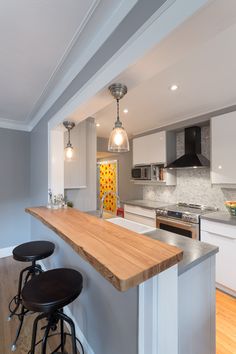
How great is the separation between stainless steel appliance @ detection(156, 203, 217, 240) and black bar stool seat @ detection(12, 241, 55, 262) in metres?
1.91

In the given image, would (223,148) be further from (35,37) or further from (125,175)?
(125,175)

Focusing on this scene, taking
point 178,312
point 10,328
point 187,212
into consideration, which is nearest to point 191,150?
point 187,212

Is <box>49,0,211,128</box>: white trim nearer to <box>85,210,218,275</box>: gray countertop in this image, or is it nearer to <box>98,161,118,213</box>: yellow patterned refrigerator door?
<box>85,210,218,275</box>: gray countertop

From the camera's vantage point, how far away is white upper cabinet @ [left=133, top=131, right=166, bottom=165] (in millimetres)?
3586

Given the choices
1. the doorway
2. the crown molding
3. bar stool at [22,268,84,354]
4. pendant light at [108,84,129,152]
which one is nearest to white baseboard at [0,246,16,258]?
the crown molding

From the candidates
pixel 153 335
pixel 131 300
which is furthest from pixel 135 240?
pixel 153 335

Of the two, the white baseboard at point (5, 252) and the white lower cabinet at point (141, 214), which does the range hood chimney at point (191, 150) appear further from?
the white baseboard at point (5, 252)

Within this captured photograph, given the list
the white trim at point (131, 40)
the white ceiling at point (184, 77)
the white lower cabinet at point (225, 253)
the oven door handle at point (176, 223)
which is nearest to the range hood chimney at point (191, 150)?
the white ceiling at point (184, 77)

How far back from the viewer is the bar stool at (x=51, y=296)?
1057 mm

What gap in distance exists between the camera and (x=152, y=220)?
342 cm

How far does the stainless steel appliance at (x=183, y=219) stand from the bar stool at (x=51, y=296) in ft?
6.31

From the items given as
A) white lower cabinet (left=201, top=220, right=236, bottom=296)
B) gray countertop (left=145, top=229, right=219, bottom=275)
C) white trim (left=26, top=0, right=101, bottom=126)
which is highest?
white trim (left=26, top=0, right=101, bottom=126)

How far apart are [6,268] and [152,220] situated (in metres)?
2.58

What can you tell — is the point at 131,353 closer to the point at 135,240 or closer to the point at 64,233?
the point at 135,240
